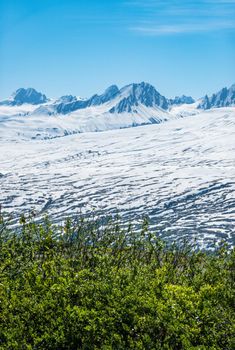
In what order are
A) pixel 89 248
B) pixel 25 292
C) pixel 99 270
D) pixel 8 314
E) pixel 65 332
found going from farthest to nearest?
1. pixel 89 248
2. pixel 99 270
3. pixel 25 292
4. pixel 8 314
5. pixel 65 332

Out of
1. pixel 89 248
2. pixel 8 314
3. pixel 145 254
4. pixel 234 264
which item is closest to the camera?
pixel 8 314

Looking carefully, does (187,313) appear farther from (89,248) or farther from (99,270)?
(89,248)

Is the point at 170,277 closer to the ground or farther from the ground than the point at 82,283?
closer to the ground

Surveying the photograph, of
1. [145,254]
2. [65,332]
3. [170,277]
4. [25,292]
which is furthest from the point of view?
[145,254]

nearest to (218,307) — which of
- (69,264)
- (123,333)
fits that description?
(123,333)

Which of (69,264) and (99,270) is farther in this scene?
(69,264)

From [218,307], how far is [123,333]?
29.8 feet

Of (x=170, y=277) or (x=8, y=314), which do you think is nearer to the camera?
(x=8, y=314)

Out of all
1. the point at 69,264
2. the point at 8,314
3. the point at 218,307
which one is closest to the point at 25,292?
the point at 8,314

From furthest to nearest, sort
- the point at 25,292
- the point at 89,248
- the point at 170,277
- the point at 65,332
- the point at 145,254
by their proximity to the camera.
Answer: the point at 145,254 < the point at 89,248 < the point at 170,277 < the point at 25,292 < the point at 65,332

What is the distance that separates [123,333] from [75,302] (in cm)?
538

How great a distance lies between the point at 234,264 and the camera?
5259 cm

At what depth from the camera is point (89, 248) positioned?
60844 millimetres

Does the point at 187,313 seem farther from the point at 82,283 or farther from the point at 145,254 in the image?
the point at 145,254
